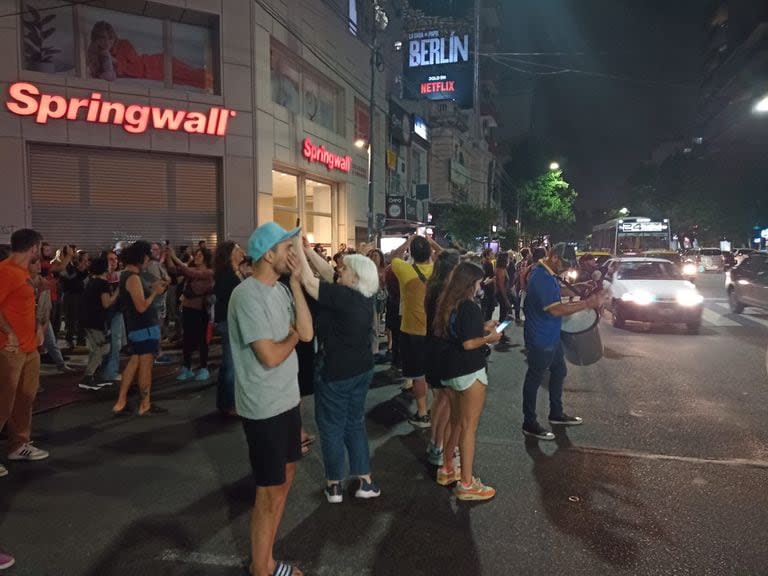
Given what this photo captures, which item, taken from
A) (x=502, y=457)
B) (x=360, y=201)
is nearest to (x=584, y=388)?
(x=502, y=457)

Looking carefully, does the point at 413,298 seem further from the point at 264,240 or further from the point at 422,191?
the point at 422,191

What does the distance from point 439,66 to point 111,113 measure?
66.3 feet

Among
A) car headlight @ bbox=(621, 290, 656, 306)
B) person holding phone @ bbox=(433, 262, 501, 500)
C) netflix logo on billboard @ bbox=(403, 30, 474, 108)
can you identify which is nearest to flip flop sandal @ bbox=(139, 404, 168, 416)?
person holding phone @ bbox=(433, 262, 501, 500)

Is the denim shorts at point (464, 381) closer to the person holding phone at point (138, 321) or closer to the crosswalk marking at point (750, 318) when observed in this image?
the person holding phone at point (138, 321)

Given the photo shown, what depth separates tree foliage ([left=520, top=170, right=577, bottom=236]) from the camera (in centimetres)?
6650

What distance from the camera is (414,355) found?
233 inches

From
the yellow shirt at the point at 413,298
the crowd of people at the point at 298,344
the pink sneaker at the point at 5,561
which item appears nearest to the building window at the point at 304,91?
the crowd of people at the point at 298,344

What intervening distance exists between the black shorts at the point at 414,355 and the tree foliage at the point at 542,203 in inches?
2506

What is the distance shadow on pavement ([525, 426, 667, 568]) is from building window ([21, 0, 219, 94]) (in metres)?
13.7

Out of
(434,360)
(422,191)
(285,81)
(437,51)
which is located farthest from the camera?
(437,51)

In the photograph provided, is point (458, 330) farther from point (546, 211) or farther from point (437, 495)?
point (546, 211)

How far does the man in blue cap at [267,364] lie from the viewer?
9.46 ft

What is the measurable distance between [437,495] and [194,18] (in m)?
14.7

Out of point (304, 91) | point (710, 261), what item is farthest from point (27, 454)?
point (710, 261)
